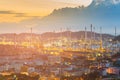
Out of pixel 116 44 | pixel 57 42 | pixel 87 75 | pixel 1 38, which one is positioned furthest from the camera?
pixel 57 42

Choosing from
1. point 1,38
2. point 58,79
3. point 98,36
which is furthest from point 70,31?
point 58,79

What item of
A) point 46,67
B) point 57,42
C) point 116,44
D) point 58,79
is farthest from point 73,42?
point 58,79

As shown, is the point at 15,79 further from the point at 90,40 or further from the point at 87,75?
the point at 90,40

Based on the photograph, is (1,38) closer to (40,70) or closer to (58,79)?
(40,70)

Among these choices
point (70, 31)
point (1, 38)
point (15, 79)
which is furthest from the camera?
point (70, 31)

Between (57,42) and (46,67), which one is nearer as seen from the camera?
(46,67)

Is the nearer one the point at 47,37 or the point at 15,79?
the point at 15,79

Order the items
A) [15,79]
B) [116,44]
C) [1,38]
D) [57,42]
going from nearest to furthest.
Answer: [15,79] → [116,44] → [1,38] → [57,42]

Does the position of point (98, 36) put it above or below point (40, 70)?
above

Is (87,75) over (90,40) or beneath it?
beneath
